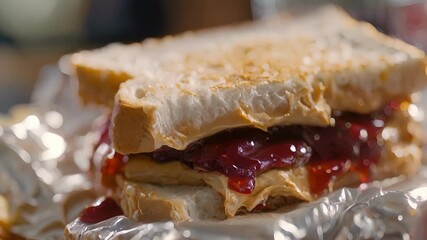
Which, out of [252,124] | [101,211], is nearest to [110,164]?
[101,211]

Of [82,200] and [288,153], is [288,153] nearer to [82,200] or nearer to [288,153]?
[288,153]

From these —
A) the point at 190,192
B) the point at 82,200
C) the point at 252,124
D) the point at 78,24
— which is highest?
the point at 252,124

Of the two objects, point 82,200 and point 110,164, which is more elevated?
point 110,164

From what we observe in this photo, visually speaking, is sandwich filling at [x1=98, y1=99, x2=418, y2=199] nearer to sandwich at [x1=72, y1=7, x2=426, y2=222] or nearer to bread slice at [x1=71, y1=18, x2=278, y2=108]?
sandwich at [x1=72, y1=7, x2=426, y2=222]

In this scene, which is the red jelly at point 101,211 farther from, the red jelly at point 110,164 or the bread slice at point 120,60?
the bread slice at point 120,60

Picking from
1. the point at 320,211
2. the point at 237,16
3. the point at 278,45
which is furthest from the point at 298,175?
the point at 237,16

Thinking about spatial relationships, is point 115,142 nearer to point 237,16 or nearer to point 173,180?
point 173,180

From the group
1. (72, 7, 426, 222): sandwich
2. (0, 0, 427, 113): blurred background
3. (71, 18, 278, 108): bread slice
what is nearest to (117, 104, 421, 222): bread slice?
(72, 7, 426, 222): sandwich
